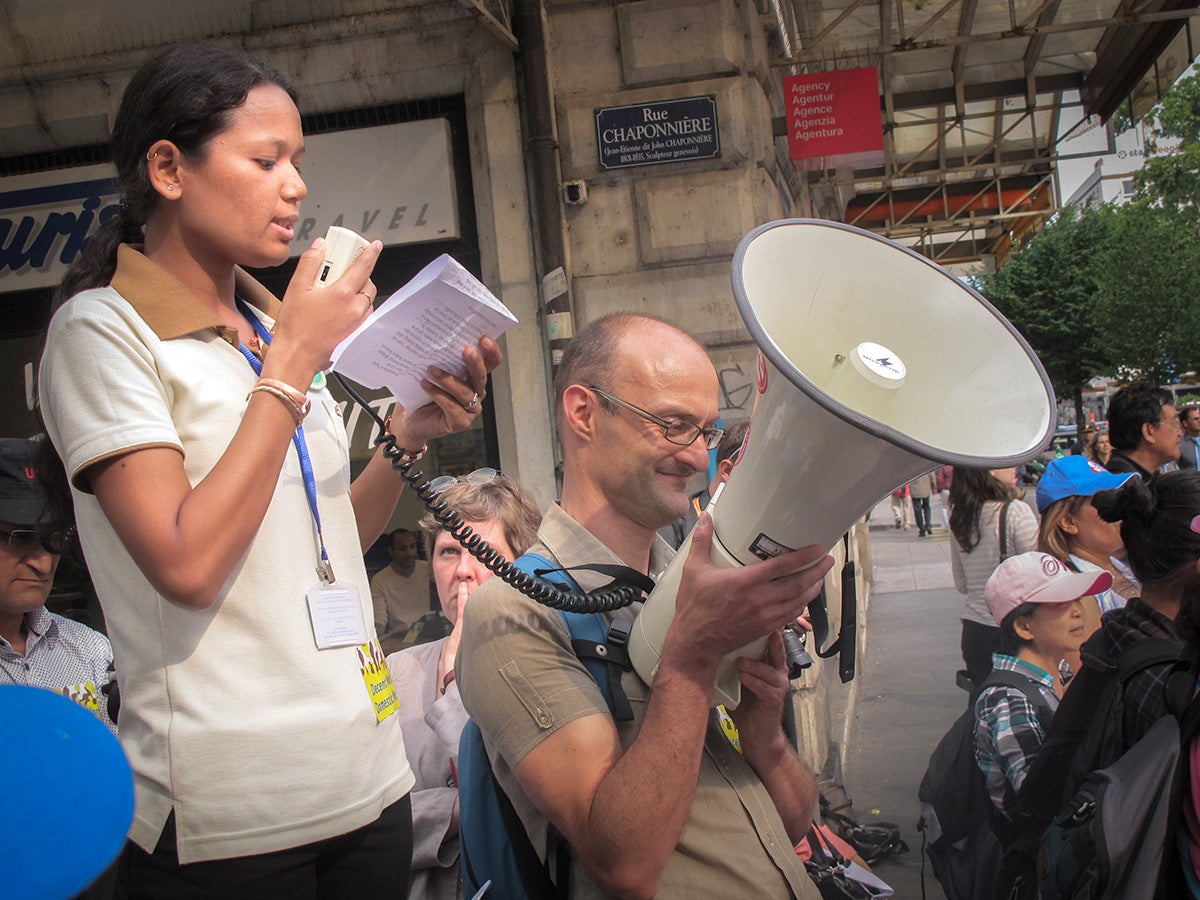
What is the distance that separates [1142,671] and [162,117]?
2.29m

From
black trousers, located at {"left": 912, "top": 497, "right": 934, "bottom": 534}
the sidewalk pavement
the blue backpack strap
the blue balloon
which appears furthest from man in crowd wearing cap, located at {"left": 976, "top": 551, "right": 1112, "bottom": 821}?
black trousers, located at {"left": 912, "top": 497, "right": 934, "bottom": 534}

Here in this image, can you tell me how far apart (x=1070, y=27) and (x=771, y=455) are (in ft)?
22.6

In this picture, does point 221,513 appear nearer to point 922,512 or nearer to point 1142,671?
point 1142,671

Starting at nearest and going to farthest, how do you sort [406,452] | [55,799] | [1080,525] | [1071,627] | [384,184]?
[55,799], [406,452], [1071,627], [1080,525], [384,184]

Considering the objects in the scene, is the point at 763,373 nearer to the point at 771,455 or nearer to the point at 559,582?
the point at 771,455

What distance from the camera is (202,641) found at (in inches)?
53.4

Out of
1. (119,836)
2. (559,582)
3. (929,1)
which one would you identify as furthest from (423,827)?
(929,1)

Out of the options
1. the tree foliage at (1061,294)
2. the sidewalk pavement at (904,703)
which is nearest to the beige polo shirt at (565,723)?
the sidewalk pavement at (904,703)

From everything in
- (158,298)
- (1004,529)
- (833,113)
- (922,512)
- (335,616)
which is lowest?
(922,512)

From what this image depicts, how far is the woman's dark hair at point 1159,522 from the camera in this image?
2971 mm

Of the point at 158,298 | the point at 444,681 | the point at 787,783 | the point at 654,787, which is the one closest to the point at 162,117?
the point at 158,298

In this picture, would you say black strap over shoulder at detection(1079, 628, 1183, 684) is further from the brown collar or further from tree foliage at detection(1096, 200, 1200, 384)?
tree foliage at detection(1096, 200, 1200, 384)

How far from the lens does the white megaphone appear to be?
1352 millimetres

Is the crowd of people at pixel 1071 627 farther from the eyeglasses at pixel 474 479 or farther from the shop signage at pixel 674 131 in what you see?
the shop signage at pixel 674 131
